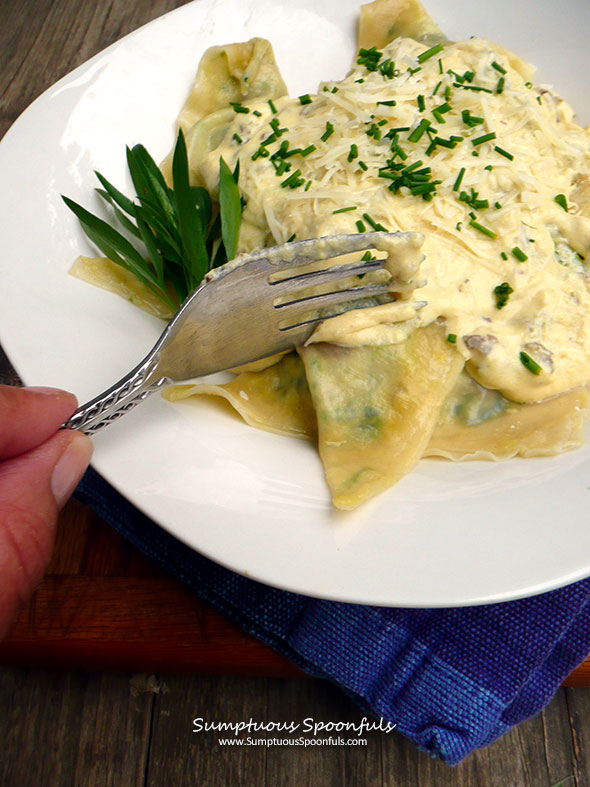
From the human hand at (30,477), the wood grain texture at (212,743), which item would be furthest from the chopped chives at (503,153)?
the wood grain texture at (212,743)

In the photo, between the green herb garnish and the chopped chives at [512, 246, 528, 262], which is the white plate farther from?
the chopped chives at [512, 246, 528, 262]

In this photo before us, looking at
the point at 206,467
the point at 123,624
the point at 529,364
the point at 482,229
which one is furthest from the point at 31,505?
the point at 482,229

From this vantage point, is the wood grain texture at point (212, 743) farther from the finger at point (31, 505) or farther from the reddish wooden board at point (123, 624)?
the finger at point (31, 505)

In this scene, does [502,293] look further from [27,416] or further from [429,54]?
[27,416]

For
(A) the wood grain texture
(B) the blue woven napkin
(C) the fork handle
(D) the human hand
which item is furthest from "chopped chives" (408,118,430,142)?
(A) the wood grain texture

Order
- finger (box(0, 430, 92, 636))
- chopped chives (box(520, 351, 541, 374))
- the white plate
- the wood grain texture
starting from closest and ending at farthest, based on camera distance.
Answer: finger (box(0, 430, 92, 636)), the white plate, chopped chives (box(520, 351, 541, 374)), the wood grain texture

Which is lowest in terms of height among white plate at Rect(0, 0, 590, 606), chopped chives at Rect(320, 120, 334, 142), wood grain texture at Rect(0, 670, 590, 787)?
wood grain texture at Rect(0, 670, 590, 787)

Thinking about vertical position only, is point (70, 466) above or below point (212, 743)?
above

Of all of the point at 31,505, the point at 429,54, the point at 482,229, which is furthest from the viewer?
the point at 429,54
